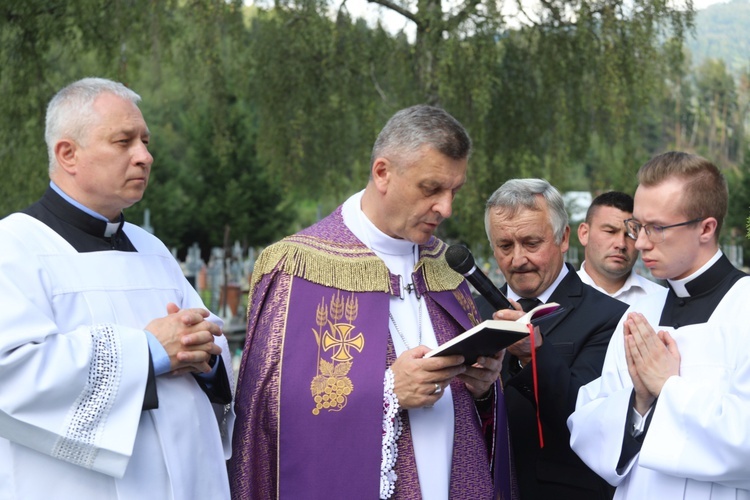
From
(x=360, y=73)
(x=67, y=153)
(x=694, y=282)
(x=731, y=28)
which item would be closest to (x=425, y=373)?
(x=694, y=282)

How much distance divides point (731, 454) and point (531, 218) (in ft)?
5.02

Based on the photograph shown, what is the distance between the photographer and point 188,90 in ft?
42.3

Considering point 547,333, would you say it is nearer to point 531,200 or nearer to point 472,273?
point 531,200

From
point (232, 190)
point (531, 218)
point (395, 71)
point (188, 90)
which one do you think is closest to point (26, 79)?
point (188, 90)

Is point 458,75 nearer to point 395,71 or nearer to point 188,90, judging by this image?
point 395,71

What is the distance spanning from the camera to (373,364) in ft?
11.6

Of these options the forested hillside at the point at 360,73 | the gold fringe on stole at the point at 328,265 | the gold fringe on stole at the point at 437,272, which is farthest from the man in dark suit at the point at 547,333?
the forested hillside at the point at 360,73

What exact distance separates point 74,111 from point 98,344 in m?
0.83

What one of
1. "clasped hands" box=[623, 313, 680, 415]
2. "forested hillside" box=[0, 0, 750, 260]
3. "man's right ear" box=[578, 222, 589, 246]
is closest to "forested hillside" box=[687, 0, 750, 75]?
"man's right ear" box=[578, 222, 589, 246]

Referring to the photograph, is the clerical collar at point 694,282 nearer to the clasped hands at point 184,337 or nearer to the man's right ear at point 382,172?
the man's right ear at point 382,172

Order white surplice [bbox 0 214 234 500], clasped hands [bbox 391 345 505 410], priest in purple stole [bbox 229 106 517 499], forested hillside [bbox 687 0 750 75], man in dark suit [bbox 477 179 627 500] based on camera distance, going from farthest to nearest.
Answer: forested hillside [bbox 687 0 750 75] < man in dark suit [bbox 477 179 627 500] < priest in purple stole [bbox 229 106 517 499] < clasped hands [bbox 391 345 505 410] < white surplice [bbox 0 214 234 500]

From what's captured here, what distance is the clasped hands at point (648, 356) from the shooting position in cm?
331

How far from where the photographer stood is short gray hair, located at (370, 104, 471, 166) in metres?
3.59

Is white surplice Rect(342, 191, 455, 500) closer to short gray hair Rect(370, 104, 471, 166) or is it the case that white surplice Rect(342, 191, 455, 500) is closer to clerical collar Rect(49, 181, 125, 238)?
short gray hair Rect(370, 104, 471, 166)
